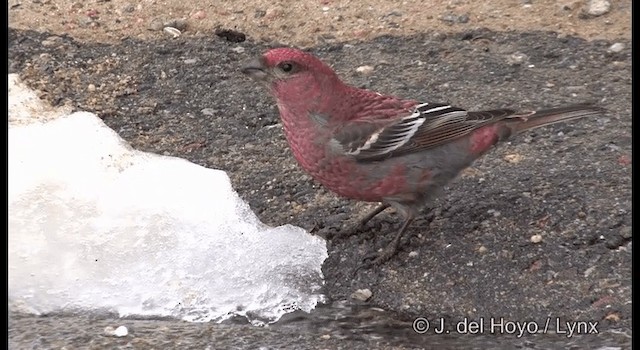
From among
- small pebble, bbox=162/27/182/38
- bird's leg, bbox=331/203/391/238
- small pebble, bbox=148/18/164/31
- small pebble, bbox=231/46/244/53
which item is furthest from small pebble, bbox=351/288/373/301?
small pebble, bbox=148/18/164/31

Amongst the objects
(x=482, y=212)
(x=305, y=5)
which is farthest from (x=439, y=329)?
(x=305, y=5)

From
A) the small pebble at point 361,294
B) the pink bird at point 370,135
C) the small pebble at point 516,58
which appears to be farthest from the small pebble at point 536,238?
the small pebble at point 516,58

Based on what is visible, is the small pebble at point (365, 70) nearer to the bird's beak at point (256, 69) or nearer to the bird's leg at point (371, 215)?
the bird's leg at point (371, 215)

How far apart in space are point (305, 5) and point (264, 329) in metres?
3.21

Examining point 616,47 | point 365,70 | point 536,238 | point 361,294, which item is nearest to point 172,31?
point 365,70

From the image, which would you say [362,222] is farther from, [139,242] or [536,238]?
[139,242]

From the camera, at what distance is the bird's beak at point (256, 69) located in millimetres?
4688

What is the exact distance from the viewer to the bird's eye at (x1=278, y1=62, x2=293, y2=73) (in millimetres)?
4703

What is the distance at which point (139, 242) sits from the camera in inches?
190

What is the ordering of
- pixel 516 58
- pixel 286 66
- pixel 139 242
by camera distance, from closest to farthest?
pixel 286 66 → pixel 139 242 → pixel 516 58

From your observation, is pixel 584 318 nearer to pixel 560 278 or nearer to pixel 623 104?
pixel 560 278

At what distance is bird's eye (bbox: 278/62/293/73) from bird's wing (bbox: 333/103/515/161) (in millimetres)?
331

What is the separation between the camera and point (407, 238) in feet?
16.2

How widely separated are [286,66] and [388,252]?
90 cm
